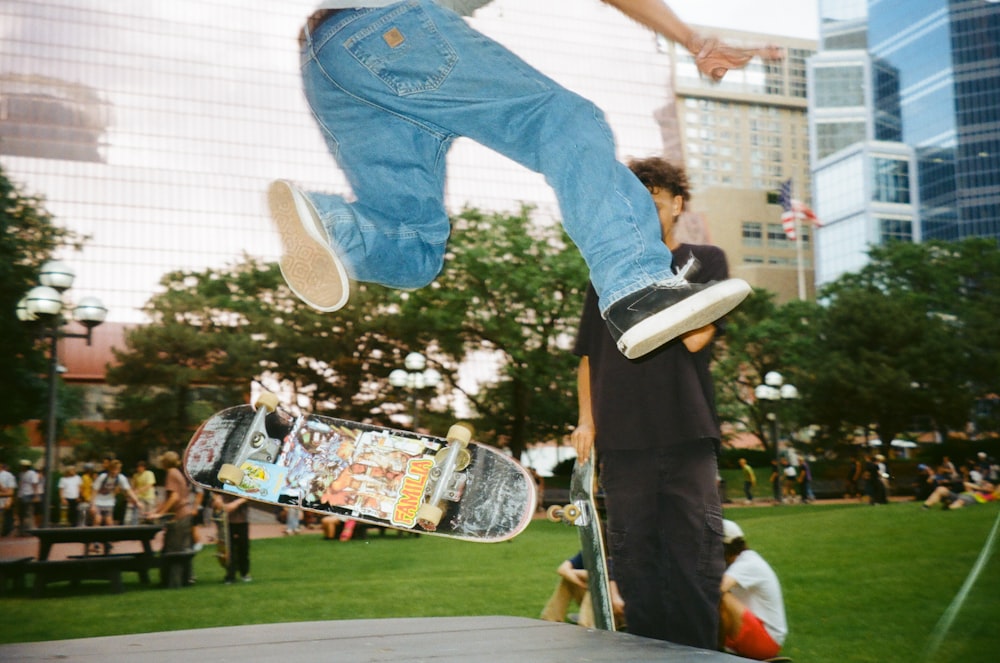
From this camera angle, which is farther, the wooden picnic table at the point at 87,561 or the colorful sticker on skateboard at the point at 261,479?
the wooden picnic table at the point at 87,561

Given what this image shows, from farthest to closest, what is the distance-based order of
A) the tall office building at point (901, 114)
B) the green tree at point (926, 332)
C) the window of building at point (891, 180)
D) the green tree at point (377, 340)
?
1. the green tree at point (926, 332)
2. the window of building at point (891, 180)
3. the green tree at point (377, 340)
4. the tall office building at point (901, 114)

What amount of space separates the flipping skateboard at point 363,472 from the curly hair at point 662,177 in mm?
821

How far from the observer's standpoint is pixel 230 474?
193 cm

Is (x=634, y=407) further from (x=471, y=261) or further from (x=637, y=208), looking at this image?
(x=471, y=261)

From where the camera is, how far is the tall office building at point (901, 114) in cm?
557

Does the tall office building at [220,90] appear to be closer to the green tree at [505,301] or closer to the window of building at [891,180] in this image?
the green tree at [505,301]

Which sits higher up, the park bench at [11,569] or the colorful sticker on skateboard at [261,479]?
the colorful sticker on skateboard at [261,479]

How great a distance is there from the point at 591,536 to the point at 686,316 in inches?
32.0

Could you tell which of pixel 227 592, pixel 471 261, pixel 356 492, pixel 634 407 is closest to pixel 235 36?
pixel 356 492

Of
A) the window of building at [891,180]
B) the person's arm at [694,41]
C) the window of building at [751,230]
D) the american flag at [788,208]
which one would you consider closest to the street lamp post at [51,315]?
the person's arm at [694,41]

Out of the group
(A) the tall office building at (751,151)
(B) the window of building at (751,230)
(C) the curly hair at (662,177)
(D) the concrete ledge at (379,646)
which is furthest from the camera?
(B) the window of building at (751,230)

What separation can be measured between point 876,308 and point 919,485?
23.3 feet

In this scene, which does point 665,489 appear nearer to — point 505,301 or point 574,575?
point 574,575

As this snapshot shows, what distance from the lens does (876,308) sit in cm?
2095
